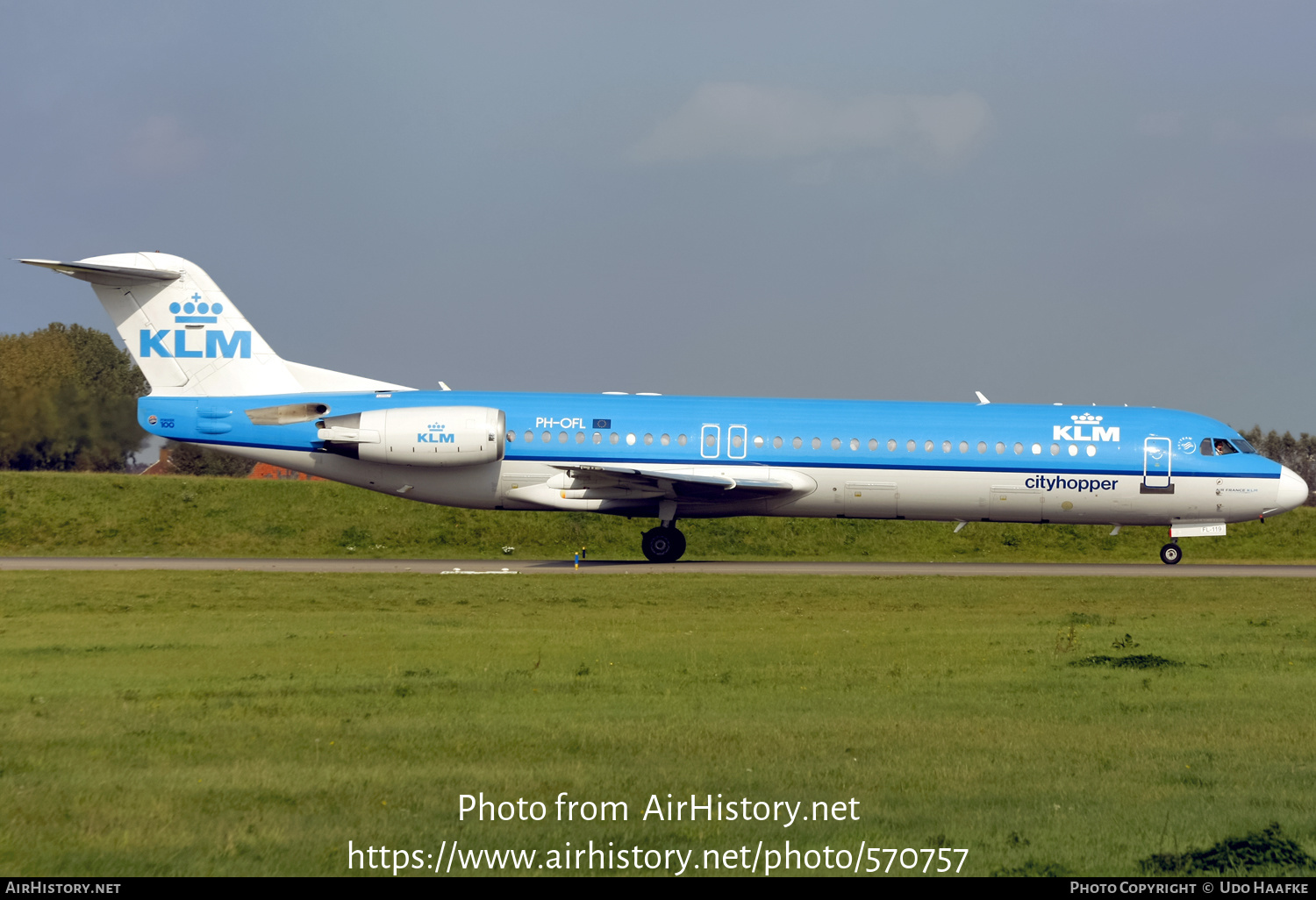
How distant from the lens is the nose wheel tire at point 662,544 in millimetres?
29953

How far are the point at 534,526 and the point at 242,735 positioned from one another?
27483 mm

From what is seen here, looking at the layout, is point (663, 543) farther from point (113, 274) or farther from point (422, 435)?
point (113, 274)

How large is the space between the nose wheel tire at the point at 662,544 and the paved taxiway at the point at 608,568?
366mm

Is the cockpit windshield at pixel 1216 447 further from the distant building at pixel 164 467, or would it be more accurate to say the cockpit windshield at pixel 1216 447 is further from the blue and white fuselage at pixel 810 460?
the distant building at pixel 164 467

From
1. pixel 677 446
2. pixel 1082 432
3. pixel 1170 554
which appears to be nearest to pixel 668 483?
pixel 677 446

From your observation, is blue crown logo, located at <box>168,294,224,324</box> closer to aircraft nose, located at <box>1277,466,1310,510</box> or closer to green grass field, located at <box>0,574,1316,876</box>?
green grass field, located at <box>0,574,1316,876</box>

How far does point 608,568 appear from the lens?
28.2 metres

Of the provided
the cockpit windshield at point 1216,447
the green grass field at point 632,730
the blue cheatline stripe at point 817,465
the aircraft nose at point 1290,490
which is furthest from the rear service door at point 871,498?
the green grass field at point 632,730

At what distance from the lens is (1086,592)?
75.4 ft

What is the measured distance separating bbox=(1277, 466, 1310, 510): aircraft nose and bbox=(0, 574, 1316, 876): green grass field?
41.7 ft

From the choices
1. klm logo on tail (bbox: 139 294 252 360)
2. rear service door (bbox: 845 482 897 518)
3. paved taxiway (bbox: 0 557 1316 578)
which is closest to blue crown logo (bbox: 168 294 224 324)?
klm logo on tail (bbox: 139 294 252 360)
